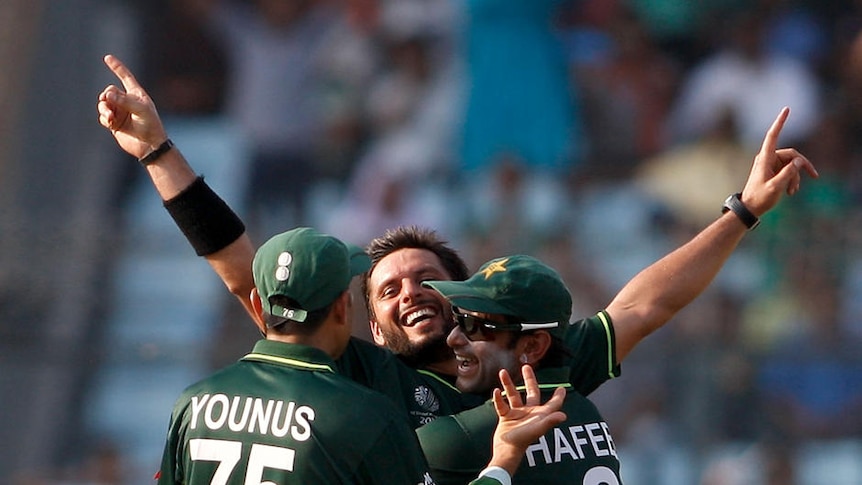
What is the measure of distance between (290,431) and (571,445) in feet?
2.36

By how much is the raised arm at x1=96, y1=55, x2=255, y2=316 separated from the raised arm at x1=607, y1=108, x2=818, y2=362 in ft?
3.74

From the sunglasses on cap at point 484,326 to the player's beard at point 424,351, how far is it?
1.91ft

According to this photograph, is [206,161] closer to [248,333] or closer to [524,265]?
[248,333]

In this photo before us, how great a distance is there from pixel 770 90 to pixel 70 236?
433 centimetres

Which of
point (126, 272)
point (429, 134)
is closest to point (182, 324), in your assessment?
point (126, 272)

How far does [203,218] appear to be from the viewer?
4664 mm

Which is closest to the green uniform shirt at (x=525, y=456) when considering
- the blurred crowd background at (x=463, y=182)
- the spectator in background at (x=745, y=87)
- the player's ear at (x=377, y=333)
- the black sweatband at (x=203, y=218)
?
the player's ear at (x=377, y=333)

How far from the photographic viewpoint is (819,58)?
33.5 feet

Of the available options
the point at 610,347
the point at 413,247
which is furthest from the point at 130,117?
the point at 610,347

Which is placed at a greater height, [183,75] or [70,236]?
[183,75]

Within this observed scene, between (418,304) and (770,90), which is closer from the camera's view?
(418,304)

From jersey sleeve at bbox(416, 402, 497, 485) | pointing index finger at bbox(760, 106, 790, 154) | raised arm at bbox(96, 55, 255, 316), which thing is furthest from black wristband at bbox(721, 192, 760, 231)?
raised arm at bbox(96, 55, 255, 316)

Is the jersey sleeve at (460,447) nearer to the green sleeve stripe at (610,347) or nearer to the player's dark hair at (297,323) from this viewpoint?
the player's dark hair at (297,323)

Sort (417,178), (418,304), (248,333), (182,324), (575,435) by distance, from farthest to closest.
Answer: (417,178), (182,324), (248,333), (418,304), (575,435)
